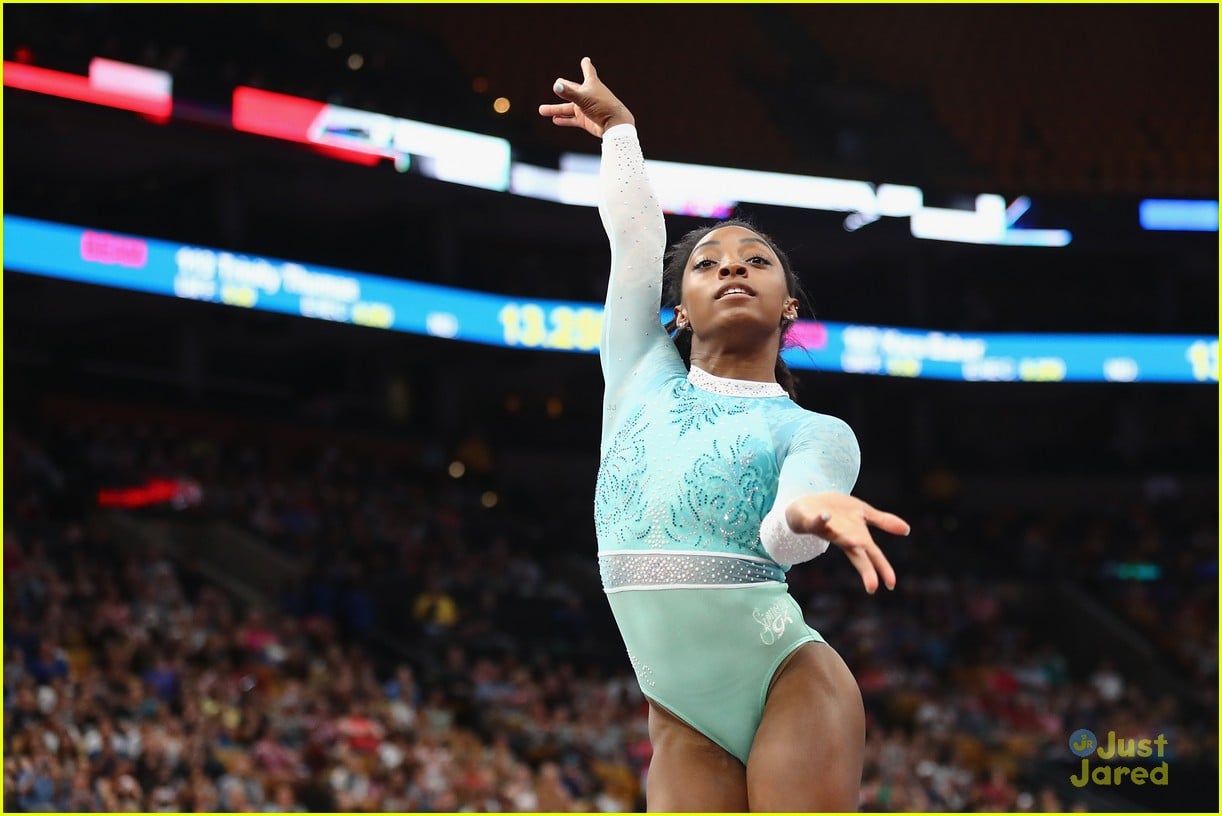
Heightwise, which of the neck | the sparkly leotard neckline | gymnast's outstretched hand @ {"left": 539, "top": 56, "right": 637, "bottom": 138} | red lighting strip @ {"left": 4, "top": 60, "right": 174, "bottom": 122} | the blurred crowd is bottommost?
the blurred crowd

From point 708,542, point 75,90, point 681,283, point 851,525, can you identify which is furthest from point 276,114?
point 851,525

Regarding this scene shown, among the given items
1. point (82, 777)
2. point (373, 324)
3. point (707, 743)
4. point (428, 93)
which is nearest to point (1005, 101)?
point (428, 93)

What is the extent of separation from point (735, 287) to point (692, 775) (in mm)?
1176

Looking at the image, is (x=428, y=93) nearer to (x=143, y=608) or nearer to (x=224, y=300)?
(x=224, y=300)

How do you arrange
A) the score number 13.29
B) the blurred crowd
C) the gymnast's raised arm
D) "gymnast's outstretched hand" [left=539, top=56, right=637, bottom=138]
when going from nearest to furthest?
the gymnast's raised arm, "gymnast's outstretched hand" [left=539, top=56, right=637, bottom=138], the blurred crowd, the score number 13.29

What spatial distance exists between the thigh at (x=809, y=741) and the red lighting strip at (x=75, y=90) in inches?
549

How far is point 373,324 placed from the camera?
61.7 ft

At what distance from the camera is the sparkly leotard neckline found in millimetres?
3703

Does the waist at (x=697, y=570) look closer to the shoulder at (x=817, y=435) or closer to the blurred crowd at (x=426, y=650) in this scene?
the shoulder at (x=817, y=435)

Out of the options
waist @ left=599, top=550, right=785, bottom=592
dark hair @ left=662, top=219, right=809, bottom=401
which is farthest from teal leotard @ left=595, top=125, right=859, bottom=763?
dark hair @ left=662, top=219, right=809, bottom=401

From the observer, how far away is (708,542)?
3467mm

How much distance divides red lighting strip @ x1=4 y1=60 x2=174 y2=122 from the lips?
43.8 feet

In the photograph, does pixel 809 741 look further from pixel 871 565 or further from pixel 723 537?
pixel 871 565

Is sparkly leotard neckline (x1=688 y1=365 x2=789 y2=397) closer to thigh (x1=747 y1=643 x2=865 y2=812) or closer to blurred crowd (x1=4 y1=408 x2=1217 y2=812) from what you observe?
thigh (x1=747 y1=643 x2=865 y2=812)
